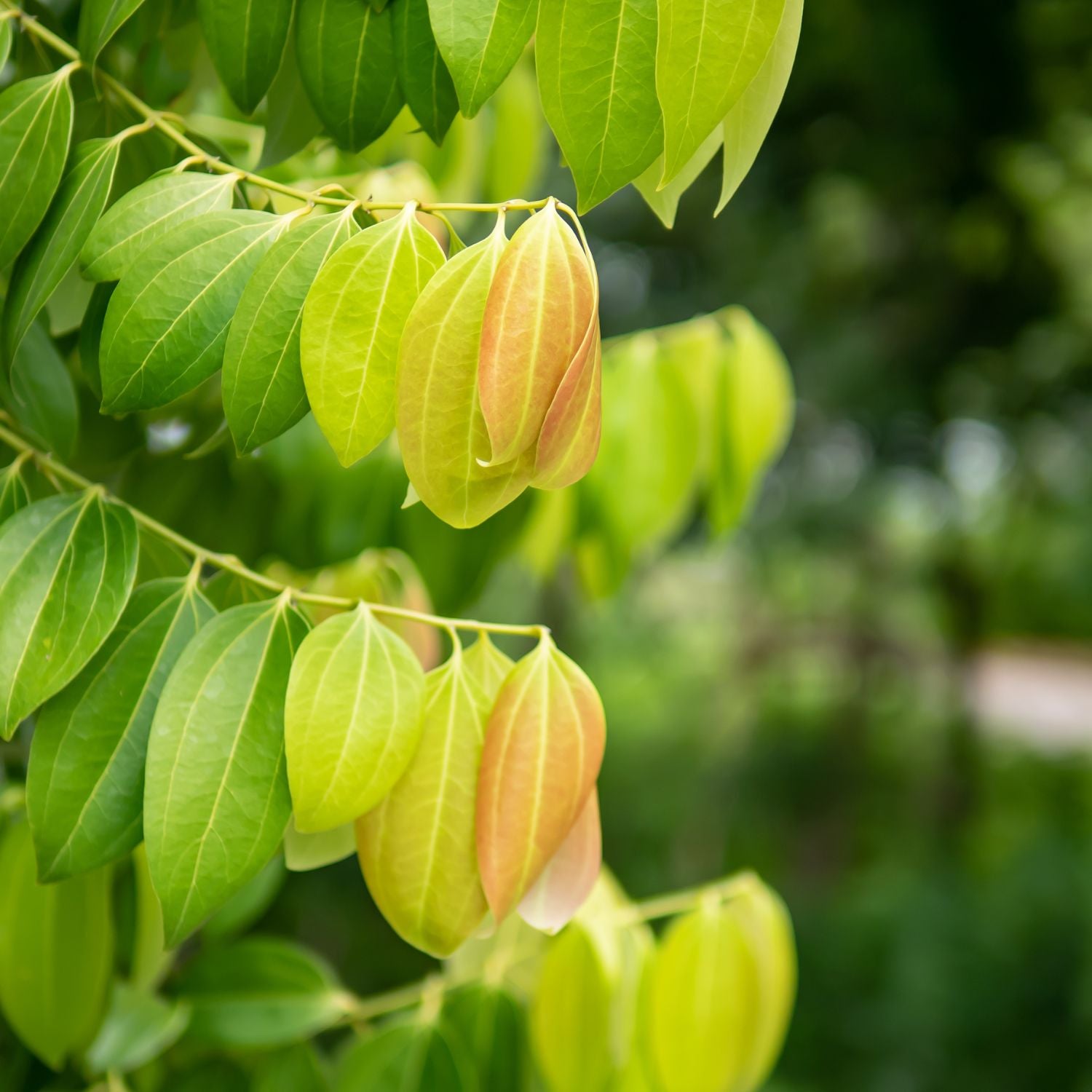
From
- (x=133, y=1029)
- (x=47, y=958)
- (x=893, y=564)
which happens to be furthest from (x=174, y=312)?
(x=893, y=564)

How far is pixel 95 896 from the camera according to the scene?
483mm

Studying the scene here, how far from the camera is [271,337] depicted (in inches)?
12.6

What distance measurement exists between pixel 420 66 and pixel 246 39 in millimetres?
63

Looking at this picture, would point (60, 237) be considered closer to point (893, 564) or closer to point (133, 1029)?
point (133, 1029)

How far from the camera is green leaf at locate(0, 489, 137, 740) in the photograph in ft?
1.12

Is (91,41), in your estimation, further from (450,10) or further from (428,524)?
(428,524)

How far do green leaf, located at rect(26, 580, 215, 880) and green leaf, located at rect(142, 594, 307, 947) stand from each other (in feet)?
0.09

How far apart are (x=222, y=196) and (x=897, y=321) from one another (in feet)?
9.00

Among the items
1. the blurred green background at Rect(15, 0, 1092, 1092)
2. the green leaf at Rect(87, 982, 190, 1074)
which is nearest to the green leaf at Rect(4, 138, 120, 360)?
the green leaf at Rect(87, 982, 190, 1074)

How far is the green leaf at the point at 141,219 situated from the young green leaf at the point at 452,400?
0.30 feet

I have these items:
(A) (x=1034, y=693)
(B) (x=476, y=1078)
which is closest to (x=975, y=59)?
(B) (x=476, y=1078)

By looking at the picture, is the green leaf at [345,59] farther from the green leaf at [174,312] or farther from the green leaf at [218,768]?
the green leaf at [218,768]

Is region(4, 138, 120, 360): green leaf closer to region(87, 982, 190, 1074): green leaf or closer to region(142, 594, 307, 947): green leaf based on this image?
region(142, 594, 307, 947): green leaf

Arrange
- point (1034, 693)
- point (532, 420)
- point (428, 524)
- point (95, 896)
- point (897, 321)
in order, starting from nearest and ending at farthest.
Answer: point (532, 420) → point (95, 896) → point (428, 524) → point (897, 321) → point (1034, 693)
